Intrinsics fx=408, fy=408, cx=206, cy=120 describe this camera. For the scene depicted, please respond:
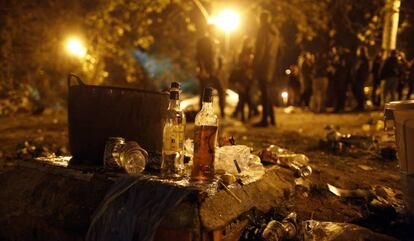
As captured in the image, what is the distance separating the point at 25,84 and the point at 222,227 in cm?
1184

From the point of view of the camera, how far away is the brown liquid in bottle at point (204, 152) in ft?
9.09

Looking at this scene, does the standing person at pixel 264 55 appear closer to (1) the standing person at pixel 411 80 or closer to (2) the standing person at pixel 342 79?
(2) the standing person at pixel 342 79

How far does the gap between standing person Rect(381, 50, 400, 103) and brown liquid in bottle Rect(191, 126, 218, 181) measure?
10325 mm

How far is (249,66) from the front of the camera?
1072 cm

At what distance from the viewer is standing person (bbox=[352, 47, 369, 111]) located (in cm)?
1302

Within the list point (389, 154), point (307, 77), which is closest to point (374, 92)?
point (307, 77)

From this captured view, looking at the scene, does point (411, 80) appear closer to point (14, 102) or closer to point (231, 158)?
point (231, 158)

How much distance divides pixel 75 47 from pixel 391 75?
932 centimetres

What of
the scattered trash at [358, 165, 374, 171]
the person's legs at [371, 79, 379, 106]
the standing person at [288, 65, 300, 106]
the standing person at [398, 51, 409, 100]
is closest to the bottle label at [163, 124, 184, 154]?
the scattered trash at [358, 165, 374, 171]

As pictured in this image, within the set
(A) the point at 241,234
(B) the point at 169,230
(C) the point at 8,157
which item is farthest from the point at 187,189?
(C) the point at 8,157

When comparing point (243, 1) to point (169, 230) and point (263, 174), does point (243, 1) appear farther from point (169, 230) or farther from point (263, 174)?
point (169, 230)

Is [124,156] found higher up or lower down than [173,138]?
lower down

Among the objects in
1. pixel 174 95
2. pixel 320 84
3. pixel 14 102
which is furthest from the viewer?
pixel 320 84

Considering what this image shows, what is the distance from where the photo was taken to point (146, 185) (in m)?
2.65
